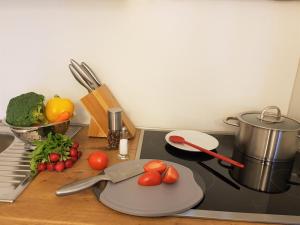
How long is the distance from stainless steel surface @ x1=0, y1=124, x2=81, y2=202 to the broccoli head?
9 centimetres

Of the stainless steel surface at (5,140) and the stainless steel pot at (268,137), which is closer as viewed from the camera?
the stainless steel pot at (268,137)

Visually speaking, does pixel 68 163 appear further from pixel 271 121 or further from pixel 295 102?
pixel 295 102

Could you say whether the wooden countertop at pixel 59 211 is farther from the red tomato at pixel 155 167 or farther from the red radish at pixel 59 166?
the red tomato at pixel 155 167

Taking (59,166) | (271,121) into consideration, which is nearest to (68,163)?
(59,166)

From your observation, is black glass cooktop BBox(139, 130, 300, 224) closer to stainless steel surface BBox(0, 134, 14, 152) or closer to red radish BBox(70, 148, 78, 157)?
red radish BBox(70, 148, 78, 157)

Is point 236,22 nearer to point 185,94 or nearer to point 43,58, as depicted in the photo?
point 185,94

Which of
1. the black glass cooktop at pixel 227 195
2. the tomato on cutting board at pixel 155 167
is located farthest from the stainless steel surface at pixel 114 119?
the tomato on cutting board at pixel 155 167

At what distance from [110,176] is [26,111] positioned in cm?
37

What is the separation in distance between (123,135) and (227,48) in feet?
1.65

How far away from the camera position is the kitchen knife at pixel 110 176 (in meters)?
0.64

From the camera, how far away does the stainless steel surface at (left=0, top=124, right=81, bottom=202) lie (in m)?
0.66

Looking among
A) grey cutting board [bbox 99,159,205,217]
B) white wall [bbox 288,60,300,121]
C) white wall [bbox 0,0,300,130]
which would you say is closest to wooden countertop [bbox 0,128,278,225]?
grey cutting board [bbox 99,159,205,217]

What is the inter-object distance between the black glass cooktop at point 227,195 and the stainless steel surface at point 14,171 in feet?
1.14

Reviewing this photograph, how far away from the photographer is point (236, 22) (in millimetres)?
1000
